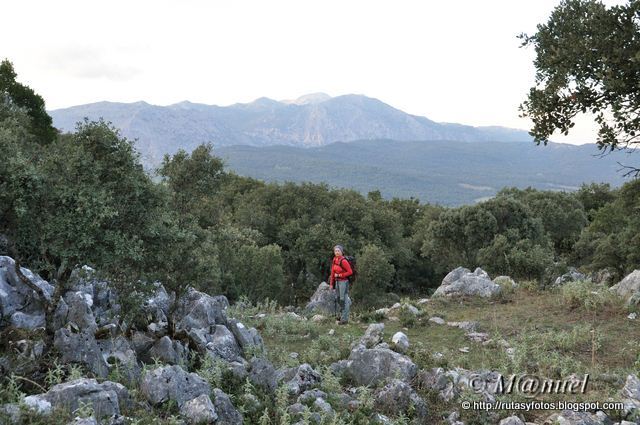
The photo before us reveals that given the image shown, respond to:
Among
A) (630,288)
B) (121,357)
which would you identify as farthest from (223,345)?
(630,288)

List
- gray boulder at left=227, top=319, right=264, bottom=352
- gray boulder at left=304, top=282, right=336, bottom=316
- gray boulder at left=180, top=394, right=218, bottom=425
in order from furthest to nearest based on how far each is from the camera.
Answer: gray boulder at left=304, top=282, right=336, bottom=316
gray boulder at left=227, top=319, right=264, bottom=352
gray boulder at left=180, top=394, right=218, bottom=425

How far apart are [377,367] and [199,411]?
4.79 m

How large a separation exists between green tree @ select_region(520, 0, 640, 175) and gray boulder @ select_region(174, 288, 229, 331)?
10482mm

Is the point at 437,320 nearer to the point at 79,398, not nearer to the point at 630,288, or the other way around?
the point at 630,288

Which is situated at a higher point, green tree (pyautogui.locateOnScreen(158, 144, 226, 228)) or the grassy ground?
green tree (pyautogui.locateOnScreen(158, 144, 226, 228))

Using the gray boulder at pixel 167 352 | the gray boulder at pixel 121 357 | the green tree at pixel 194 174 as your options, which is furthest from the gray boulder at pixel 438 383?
the green tree at pixel 194 174

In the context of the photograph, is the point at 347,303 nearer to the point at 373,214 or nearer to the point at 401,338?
the point at 401,338

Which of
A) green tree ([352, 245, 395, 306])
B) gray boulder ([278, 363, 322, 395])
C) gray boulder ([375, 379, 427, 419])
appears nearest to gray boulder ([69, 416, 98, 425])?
gray boulder ([278, 363, 322, 395])

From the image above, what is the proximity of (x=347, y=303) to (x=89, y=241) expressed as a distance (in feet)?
40.5

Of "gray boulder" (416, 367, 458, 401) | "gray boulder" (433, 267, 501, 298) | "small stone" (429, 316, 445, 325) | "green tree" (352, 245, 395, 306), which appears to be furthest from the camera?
"green tree" (352, 245, 395, 306)

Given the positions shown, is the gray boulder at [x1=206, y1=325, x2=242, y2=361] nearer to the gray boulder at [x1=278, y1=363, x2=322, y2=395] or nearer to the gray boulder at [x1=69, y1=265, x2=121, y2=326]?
the gray boulder at [x1=278, y1=363, x2=322, y2=395]

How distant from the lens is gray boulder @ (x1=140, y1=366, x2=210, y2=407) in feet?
29.7

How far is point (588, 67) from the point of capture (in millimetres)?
12891

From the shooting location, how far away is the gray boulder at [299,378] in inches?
421
